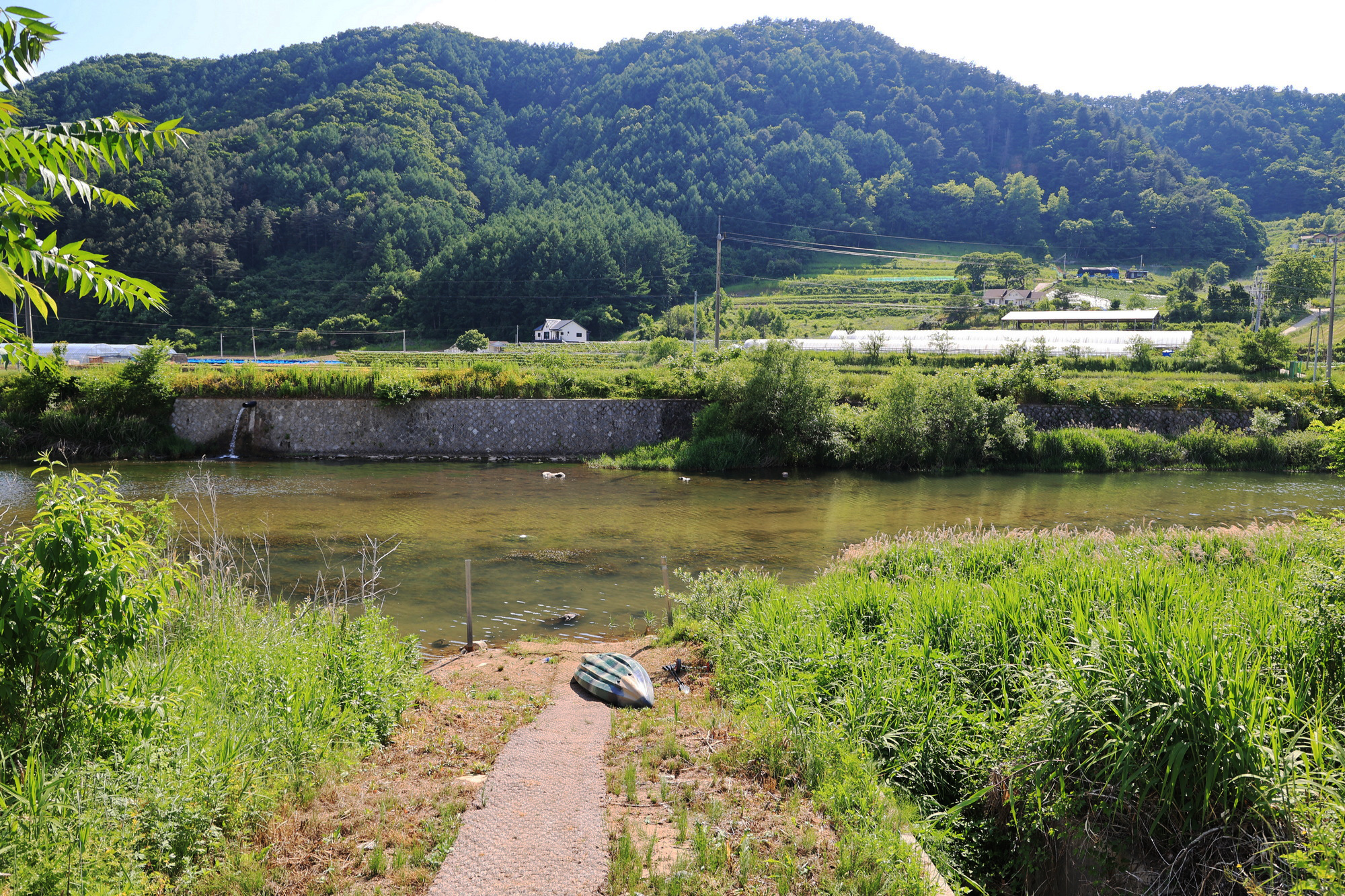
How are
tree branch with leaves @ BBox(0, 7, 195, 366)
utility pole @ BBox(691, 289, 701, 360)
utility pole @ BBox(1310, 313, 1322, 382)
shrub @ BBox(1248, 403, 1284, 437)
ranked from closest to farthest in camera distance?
tree branch with leaves @ BBox(0, 7, 195, 366), shrub @ BBox(1248, 403, 1284, 437), utility pole @ BBox(691, 289, 701, 360), utility pole @ BBox(1310, 313, 1322, 382)

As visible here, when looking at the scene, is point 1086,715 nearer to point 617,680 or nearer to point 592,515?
point 617,680

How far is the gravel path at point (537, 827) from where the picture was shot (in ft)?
16.0

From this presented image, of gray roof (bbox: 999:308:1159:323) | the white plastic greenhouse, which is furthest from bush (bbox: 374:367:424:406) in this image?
gray roof (bbox: 999:308:1159:323)

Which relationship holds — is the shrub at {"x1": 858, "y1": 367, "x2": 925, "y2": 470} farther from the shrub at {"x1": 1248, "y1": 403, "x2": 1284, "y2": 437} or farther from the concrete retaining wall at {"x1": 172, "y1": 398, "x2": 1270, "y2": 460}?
the shrub at {"x1": 1248, "y1": 403, "x2": 1284, "y2": 437}

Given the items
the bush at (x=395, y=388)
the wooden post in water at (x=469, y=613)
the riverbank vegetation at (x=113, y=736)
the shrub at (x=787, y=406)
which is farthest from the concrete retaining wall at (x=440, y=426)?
the riverbank vegetation at (x=113, y=736)

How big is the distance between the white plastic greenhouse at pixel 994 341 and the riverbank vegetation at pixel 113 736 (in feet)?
164

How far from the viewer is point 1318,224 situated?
13325cm

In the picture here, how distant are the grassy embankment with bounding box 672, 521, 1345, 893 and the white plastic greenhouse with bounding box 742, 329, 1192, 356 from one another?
4698 centimetres

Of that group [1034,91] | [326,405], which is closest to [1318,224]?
[1034,91]

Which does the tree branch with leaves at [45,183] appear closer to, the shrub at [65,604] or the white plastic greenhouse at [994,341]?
the shrub at [65,604]

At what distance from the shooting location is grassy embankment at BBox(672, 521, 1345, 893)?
16.1 feet

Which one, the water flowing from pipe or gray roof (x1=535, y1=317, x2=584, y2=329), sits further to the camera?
gray roof (x1=535, y1=317, x2=584, y2=329)

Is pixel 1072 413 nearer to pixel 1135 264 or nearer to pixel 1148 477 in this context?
pixel 1148 477

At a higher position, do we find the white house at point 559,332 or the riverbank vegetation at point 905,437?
the white house at point 559,332
